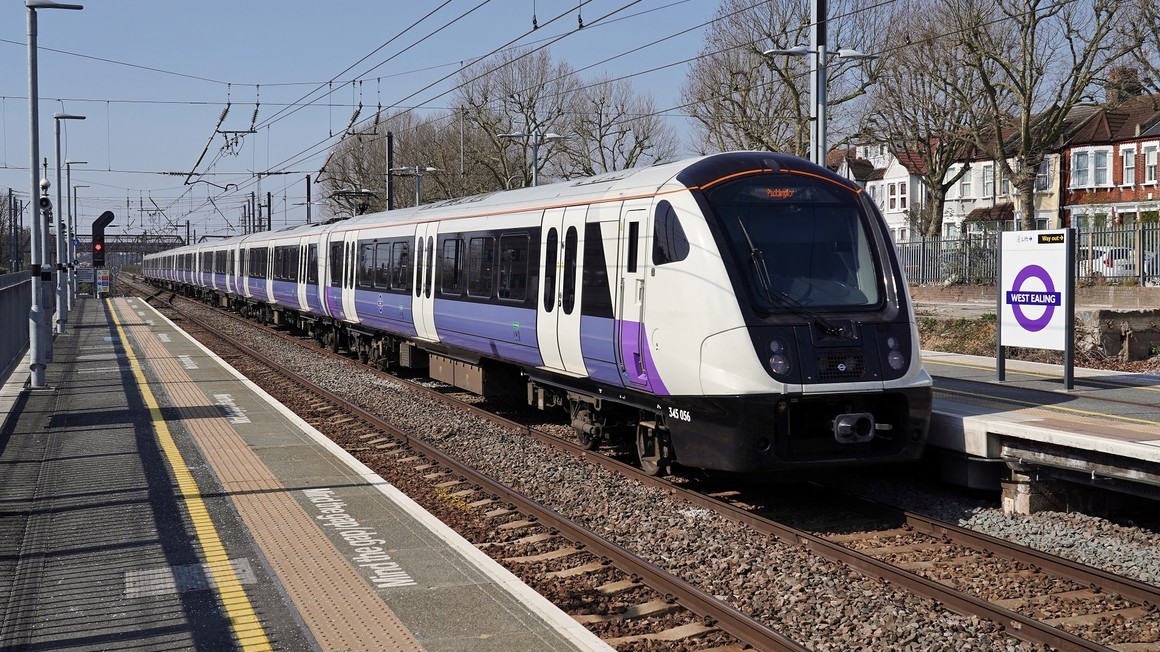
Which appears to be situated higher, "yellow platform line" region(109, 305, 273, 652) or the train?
the train

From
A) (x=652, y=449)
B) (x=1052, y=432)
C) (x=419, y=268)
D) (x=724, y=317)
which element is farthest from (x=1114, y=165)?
(x=724, y=317)

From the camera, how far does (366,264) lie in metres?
21.4

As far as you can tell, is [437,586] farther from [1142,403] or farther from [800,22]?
[800,22]

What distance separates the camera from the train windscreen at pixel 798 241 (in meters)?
9.59

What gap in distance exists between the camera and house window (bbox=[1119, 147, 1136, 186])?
155 ft

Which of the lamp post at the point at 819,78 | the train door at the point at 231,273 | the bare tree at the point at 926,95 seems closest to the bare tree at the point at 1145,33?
the bare tree at the point at 926,95

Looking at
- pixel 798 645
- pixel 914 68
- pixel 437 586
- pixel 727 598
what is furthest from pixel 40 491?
pixel 914 68

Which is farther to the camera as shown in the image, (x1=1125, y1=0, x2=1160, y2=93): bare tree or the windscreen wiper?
(x1=1125, y1=0, x2=1160, y2=93): bare tree

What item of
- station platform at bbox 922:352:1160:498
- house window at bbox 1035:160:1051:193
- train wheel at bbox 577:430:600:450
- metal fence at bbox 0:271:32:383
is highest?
house window at bbox 1035:160:1051:193

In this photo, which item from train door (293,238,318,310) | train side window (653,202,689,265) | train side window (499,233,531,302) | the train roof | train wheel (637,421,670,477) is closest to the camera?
train side window (653,202,689,265)

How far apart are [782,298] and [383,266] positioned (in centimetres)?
1169

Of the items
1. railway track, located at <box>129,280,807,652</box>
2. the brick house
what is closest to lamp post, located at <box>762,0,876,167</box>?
railway track, located at <box>129,280,807,652</box>

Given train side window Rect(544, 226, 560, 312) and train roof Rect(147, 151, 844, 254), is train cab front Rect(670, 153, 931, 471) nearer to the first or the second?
train roof Rect(147, 151, 844, 254)

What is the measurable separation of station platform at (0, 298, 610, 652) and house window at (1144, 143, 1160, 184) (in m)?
42.8
